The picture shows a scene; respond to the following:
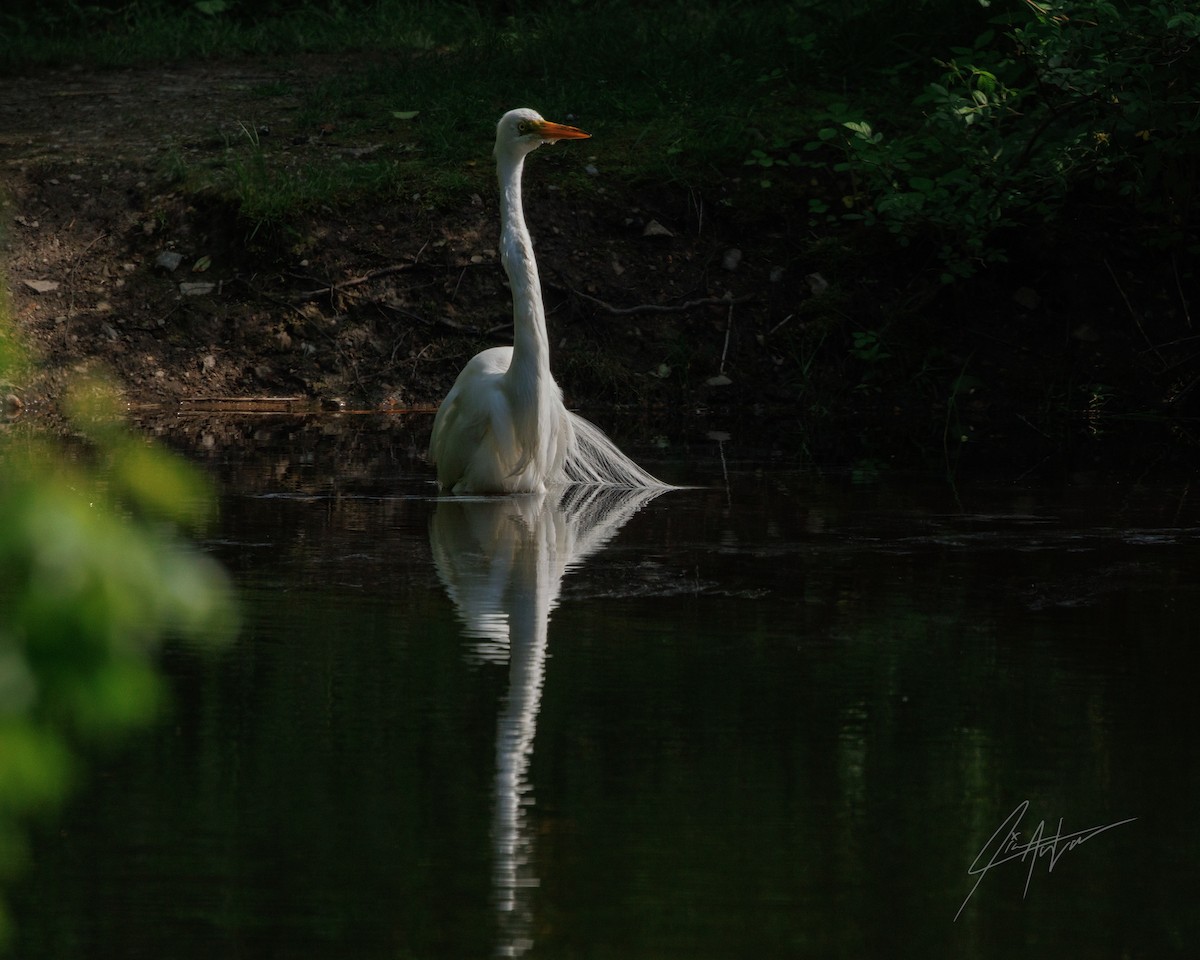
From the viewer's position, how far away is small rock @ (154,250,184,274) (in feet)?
33.3

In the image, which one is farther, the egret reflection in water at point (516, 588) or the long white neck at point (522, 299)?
the long white neck at point (522, 299)

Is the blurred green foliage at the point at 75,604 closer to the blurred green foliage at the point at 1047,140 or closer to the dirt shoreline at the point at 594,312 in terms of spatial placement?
the blurred green foliage at the point at 1047,140

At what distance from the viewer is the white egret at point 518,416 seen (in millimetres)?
7164

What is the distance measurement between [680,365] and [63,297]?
3.67 metres

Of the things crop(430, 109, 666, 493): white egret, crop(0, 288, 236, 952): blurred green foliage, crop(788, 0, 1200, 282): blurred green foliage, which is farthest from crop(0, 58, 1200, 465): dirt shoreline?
crop(0, 288, 236, 952): blurred green foliage

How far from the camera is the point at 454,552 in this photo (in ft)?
19.3

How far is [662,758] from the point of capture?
11.7 feet

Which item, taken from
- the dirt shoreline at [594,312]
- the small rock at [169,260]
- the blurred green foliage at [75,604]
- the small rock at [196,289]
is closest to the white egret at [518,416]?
the dirt shoreline at [594,312]

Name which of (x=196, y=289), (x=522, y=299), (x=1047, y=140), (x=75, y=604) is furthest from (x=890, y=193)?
(x=75, y=604)

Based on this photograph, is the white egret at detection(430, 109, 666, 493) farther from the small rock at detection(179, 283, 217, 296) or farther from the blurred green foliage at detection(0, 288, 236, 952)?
the blurred green foliage at detection(0, 288, 236, 952)

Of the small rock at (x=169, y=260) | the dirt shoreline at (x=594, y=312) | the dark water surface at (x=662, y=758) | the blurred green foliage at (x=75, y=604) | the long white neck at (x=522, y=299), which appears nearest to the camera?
the blurred green foliage at (x=75, y=604)
